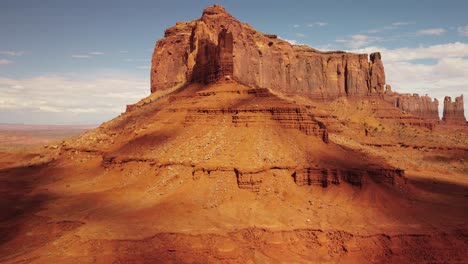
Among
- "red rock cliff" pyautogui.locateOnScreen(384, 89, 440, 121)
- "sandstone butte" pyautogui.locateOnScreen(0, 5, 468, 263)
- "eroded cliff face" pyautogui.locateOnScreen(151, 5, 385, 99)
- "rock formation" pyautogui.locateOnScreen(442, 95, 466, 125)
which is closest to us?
"sandstone butte" pyautogui.locateOnScreen(0, 5, 468, 263)

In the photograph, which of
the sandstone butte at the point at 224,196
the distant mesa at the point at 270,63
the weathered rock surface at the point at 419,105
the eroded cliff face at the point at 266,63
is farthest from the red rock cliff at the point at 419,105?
the sandstone butte at the point at 224,196

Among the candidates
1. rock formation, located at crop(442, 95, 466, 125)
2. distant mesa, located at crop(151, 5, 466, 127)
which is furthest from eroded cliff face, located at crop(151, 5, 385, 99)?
rock formation, located at crop(442, 95, 466, 125)

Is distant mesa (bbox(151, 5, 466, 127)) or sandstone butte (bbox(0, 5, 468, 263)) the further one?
distant mesa (bbox(151, 5, 466, 127))

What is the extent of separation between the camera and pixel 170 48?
85125 mm

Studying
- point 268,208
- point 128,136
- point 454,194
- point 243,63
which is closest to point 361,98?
point 243,63

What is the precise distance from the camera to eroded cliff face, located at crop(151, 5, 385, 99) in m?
72.9

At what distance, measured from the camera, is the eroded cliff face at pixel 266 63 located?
72.9 meters

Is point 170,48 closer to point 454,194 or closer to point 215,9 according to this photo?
point 215,9

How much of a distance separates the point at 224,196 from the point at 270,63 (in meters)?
70.9

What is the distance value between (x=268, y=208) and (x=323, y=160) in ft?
24.2

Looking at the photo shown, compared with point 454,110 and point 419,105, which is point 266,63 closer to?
point 419,105

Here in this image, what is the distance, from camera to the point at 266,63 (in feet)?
299

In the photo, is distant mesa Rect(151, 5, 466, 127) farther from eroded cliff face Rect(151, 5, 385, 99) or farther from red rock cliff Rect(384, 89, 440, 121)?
red rock cliff Rect(384, 89, 440, 121)

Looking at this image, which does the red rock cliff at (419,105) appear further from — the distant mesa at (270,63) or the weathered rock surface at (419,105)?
the distant mesa at (270,63)
